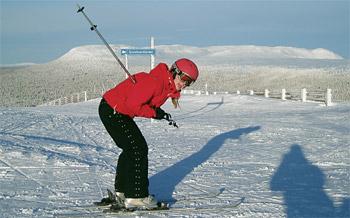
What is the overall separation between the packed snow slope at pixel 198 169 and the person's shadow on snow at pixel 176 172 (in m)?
0.01

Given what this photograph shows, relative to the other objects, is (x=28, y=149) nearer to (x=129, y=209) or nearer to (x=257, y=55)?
(x=129, y=209)

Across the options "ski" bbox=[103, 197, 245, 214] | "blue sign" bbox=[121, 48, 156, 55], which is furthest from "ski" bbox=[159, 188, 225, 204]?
"blue sign" bbox=[121, 48, 156, 55]

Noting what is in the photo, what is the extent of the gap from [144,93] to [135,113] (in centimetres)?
30

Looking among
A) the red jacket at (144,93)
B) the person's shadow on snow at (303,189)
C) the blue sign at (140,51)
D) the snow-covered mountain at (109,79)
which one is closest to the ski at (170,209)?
the person's shadow on snow at (303,189)

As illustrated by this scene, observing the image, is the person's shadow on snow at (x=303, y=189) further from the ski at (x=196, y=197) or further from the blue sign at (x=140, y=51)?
the blue sign at (x=140, y=51)

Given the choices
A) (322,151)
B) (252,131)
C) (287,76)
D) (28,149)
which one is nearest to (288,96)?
(252,131)

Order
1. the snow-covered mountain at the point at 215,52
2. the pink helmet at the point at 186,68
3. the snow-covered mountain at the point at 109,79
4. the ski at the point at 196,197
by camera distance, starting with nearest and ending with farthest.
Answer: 1. the pink helmet at the point at 186,68
2. the ski at the point at 196,197
3. the snow-covered mountain at the point at 109,79
4. the snow-covered mountain at the point at 215,52

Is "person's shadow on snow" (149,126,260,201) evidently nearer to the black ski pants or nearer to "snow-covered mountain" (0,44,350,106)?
the black ski pants

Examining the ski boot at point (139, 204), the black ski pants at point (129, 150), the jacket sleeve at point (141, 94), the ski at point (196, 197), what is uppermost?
the jacket sleeve at point (141, 94)

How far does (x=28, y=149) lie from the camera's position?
1077cm

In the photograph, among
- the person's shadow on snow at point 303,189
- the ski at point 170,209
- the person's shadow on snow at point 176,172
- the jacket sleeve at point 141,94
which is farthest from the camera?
the person's shadow on snow at point 176,172

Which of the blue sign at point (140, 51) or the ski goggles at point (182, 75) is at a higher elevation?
the blue sign at point (140, 51)

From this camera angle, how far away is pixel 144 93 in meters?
5.77

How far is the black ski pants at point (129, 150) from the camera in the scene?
20.4 ft
